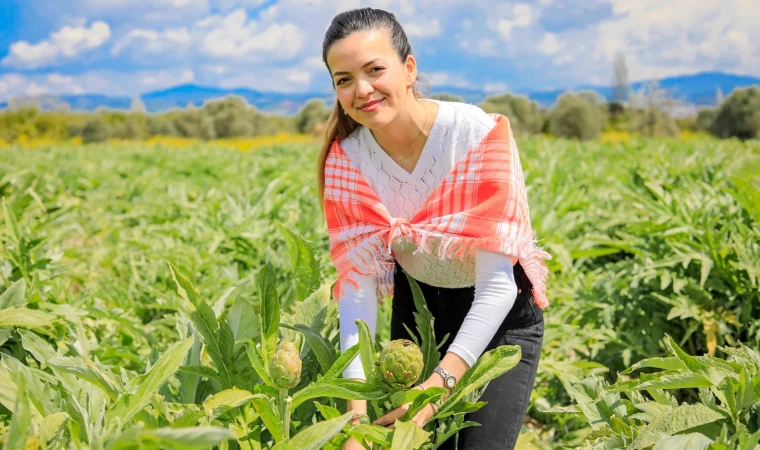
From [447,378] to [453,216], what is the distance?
1.49 feet

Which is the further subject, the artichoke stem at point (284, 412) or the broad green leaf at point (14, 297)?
the broad green leaf at point (14, 297)

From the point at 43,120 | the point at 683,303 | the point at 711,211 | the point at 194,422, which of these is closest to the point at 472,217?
the point at 194,422

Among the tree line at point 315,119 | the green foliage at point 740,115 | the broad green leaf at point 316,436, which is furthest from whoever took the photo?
the tree line at point 315,119

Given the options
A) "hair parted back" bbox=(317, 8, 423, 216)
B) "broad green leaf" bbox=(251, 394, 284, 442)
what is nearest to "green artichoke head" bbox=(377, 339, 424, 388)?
"broad green leaf" bbox=(251, 394, 284, 442)

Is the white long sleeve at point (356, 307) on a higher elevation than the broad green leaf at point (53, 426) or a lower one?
higher

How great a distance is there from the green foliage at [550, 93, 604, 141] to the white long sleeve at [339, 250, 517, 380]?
44.7 meters

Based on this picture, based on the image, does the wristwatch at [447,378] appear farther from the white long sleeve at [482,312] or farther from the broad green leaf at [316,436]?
the broad green leaf at [316,436]

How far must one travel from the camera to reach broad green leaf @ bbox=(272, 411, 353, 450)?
134 cm

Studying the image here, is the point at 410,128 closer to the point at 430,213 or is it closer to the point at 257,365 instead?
the point at 430,213

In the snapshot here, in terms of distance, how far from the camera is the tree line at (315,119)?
4372 centimetres

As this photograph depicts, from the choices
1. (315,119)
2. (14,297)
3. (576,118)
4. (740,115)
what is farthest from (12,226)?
→ (315,119)

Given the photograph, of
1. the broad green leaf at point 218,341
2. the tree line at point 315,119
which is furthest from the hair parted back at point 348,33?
the tree line at point 315,119

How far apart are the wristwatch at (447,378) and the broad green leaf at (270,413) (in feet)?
1.37

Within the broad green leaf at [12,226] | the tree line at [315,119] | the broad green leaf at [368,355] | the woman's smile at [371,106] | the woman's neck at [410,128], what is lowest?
the broad green leaf at [368,355]
